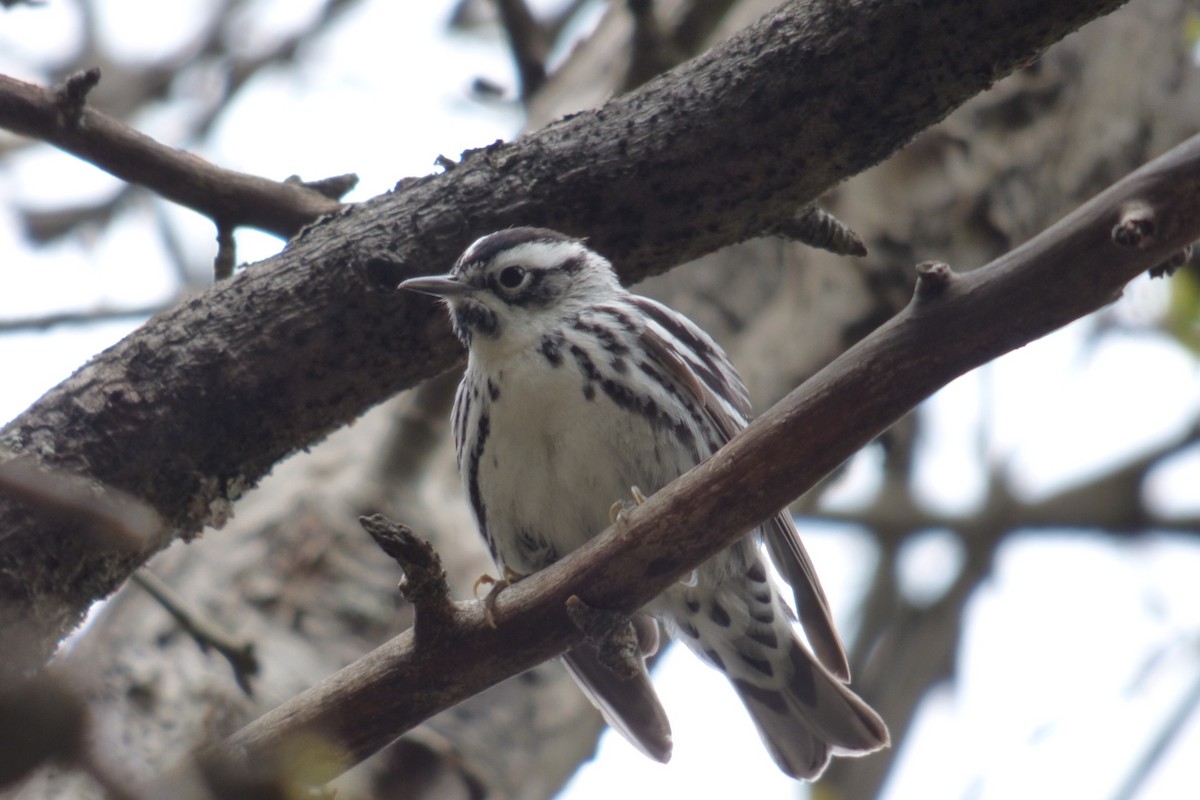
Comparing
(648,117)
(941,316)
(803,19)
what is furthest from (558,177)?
(941,316)

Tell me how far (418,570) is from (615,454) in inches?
47.1

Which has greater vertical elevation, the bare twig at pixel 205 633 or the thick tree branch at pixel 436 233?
the thick tree branch at pixel 436 233

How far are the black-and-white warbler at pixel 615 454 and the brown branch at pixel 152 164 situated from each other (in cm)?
51

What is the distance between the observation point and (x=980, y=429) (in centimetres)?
651

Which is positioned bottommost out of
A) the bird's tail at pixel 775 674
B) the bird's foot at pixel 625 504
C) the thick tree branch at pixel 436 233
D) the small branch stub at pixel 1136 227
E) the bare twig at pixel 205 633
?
the bird's tail at pixel 775 674

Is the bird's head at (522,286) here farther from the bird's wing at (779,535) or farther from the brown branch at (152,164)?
the brown branch at (152,164)

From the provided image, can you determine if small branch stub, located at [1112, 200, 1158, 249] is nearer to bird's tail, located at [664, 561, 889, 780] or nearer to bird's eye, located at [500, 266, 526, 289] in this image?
bird's tail, located at [664, 561, 889, 780]

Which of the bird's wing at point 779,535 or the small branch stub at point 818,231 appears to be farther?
the bird's wing at point 779,535

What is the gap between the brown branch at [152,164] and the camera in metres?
3.00

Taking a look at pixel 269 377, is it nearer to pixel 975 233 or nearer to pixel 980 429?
pixel 975 233

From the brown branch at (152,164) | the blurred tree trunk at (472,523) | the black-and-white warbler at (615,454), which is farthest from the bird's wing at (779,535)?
the brown branch at (152,164)

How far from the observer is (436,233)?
2930mm

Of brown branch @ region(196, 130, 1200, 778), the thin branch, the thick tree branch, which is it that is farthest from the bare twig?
the thin branch

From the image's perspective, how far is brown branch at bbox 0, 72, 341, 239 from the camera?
3.00 m
